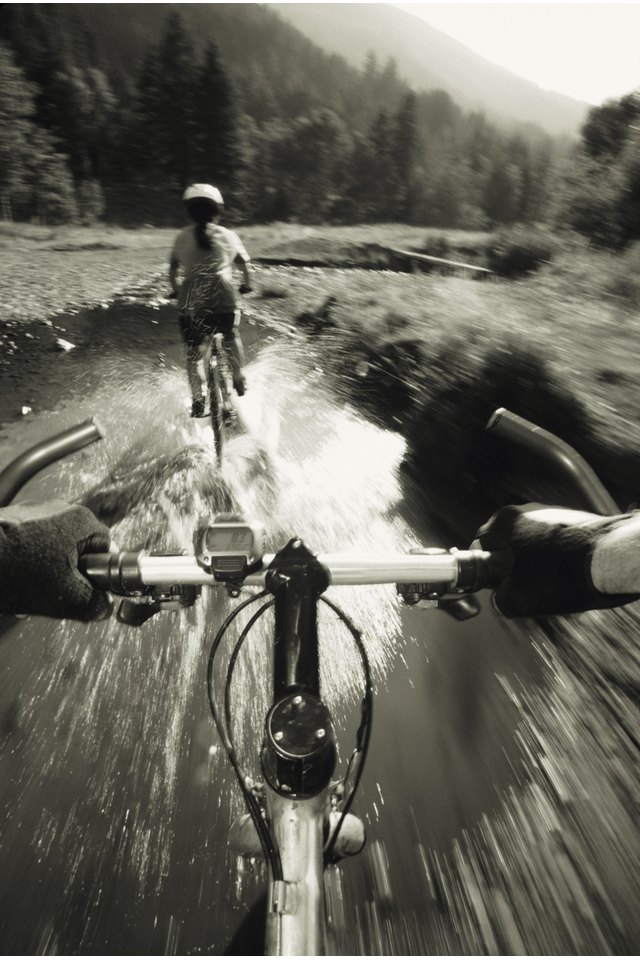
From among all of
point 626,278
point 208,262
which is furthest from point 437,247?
point 208,262

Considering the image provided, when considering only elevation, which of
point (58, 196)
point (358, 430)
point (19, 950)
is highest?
point (58, 196)

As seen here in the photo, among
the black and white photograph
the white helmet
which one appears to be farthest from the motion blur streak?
the white helmet

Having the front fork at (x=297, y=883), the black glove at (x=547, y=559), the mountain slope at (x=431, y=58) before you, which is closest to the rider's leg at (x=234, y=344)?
the mountain slope at (x=431, y=58)

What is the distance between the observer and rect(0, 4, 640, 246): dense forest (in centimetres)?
203

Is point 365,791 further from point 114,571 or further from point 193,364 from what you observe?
point 193,364

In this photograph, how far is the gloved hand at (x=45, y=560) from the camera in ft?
2.56

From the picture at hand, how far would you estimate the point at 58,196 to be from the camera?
2.12 meters

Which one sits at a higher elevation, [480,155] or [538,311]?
[480,155]

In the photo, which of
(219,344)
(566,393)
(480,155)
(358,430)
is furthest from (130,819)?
(480,155)

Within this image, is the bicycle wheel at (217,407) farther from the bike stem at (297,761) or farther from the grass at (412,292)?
the bike stem at (297,761)

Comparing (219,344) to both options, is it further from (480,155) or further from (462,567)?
(462,567)

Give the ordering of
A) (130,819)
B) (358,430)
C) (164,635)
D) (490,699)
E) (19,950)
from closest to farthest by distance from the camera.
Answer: (19,950), (130,819), (490,699), (164,635), (358,430)

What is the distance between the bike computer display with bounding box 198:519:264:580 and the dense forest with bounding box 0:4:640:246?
6.02ft

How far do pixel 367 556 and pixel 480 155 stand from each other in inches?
82.8
